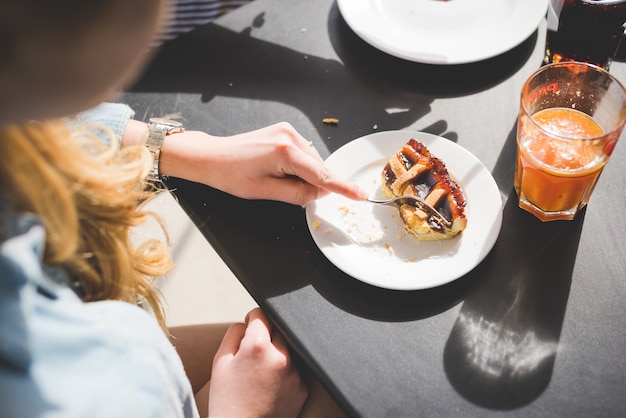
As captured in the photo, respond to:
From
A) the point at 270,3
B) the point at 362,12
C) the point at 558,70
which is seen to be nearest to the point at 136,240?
the point at 270,3

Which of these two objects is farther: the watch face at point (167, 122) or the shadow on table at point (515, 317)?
the watch face at point (167, 122)

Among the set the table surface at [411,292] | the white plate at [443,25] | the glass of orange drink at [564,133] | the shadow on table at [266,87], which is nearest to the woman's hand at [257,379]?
the table surface at [411,292]

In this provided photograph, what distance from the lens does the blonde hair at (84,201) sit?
0.56 m

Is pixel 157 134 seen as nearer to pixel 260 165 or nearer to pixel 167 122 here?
pixel 167 122

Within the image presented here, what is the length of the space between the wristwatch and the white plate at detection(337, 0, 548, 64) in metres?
0.40

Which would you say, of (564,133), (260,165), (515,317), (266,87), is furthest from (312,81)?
(515,317)

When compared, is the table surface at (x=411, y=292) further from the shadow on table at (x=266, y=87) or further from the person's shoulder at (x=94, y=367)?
the person's shoulder at (x=94, y=367)

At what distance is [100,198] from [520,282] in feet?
1.87

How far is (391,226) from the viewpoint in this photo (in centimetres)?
84

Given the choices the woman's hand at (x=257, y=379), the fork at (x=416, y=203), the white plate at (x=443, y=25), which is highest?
the white plate at (x=443, y=25)

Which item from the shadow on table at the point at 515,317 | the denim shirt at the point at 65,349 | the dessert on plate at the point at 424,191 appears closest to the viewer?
the denim shirt at the point at 65,349

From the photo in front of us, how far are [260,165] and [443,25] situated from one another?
0.50 m

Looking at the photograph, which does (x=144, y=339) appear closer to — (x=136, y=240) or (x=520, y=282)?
(x=520, y=282)

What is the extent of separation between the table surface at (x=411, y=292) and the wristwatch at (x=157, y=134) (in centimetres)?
5
